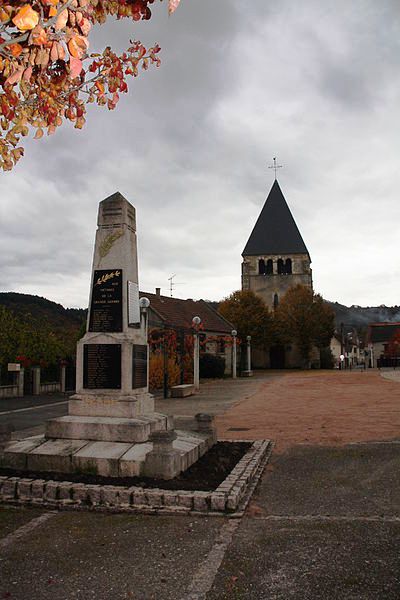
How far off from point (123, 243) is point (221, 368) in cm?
2937

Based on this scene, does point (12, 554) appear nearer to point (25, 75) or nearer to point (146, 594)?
point (146, 594)

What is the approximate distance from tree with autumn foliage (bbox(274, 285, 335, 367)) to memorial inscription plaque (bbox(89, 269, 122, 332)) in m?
44.9

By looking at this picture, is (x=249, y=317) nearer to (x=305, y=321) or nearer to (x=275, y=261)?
(x=305, y=321)

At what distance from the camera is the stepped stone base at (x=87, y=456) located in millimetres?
6629

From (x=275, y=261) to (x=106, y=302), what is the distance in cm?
5342

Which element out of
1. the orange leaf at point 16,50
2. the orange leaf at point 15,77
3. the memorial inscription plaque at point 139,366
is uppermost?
the orange leaf at point 16,50

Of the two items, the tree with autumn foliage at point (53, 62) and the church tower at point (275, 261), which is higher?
the church tower at point (275, 261)

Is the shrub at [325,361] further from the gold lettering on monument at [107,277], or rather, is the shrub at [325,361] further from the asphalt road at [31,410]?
the gold lettering on monument at [107,277]

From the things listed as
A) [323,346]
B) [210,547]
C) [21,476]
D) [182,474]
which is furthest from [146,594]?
[323,346]

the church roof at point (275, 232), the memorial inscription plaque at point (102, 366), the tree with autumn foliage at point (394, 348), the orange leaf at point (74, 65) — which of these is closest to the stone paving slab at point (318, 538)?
the memorial inscription plaque at point (102, 366)

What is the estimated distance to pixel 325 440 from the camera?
33.6 feet

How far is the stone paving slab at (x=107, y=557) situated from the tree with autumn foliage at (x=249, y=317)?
4546cm

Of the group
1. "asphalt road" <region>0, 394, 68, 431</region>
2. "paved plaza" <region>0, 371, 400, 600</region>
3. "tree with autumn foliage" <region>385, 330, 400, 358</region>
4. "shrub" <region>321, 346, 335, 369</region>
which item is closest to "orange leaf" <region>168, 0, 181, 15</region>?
"paved plaza" <region>0, 371, 400, 600</region>

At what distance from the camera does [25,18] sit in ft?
9.20
